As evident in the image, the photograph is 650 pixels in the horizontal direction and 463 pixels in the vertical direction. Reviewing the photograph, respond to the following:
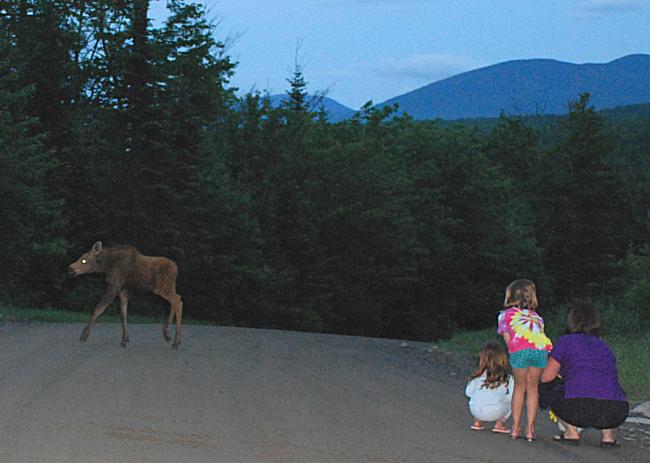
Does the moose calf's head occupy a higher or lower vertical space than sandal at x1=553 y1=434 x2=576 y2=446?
higher

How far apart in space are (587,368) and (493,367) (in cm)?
100

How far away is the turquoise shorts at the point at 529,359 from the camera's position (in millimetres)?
10578

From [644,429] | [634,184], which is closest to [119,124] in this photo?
[644,429]

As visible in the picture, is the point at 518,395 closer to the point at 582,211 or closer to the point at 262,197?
the point at 262,197

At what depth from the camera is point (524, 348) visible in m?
10.6

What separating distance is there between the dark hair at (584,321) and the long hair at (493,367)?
0.77 metres

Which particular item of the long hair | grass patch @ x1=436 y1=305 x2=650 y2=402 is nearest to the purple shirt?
the long hair

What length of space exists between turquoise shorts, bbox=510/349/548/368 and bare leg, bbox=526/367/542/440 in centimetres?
5

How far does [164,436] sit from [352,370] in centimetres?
742


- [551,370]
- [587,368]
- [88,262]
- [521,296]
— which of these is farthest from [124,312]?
[587,368]

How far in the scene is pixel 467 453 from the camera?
9.68m

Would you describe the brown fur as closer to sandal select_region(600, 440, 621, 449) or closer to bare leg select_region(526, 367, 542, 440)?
bare leg select_region(526, 367, 542, 440)

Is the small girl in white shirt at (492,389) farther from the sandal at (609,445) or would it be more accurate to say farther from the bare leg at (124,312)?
the bare leg at (124,312)

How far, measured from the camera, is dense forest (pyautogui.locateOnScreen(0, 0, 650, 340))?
42906 mm
